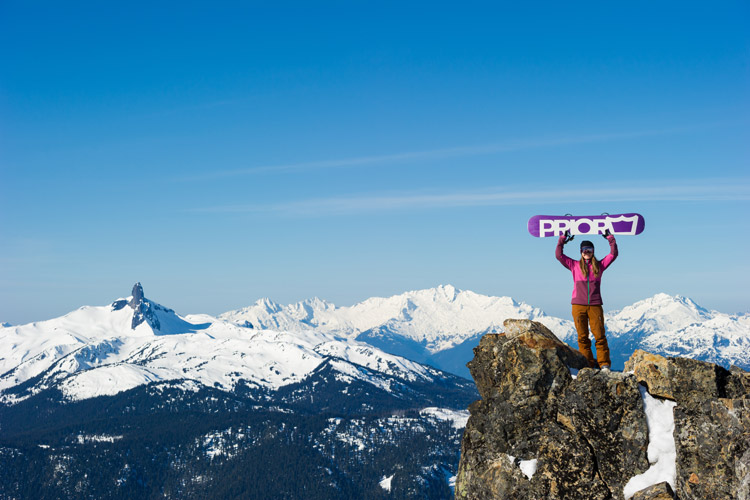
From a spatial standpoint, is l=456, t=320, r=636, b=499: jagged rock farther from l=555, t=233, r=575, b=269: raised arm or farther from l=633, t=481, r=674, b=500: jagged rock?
l=555, t=233, r=575, b=269: raised arm

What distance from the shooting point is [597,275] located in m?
26.8

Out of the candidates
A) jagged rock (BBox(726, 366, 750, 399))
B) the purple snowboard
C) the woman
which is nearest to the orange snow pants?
the woman

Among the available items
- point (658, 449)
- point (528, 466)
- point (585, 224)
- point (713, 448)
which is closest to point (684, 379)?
point (713, 448)

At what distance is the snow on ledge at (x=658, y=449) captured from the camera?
72.4 feet

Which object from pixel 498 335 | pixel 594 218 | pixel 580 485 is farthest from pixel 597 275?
pixel 580 485

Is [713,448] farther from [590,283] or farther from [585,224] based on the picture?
[585,224]

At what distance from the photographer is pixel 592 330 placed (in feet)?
86.8

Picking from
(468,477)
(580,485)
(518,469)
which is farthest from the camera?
(468,477)

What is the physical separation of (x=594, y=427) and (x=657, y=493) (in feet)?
10.3

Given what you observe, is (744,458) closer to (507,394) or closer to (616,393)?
(616,393)

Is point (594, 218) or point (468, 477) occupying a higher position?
point (594, 218)

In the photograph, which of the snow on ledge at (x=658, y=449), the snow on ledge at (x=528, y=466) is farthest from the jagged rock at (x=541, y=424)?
the snow on ledge at (x=658, y=449)

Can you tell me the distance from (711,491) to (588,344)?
7.68 metres

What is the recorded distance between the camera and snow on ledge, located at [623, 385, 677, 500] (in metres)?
22.1
